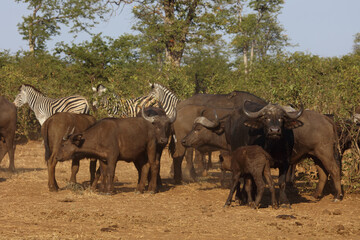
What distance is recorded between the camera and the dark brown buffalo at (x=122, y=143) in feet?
35.2

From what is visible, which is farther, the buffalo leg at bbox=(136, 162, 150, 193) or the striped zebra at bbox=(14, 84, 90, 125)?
the striped zebra at bbox=(14, 84, 90, 125)

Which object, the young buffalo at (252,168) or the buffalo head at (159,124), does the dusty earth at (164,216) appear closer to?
the young buffalo at (252,168)

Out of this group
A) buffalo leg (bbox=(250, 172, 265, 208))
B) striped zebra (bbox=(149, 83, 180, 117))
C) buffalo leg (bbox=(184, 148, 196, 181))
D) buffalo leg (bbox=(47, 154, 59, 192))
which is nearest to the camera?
buffalo leg (bbox=(250, 172, 265, 208))

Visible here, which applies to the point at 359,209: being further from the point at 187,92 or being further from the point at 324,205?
the point at 187,92

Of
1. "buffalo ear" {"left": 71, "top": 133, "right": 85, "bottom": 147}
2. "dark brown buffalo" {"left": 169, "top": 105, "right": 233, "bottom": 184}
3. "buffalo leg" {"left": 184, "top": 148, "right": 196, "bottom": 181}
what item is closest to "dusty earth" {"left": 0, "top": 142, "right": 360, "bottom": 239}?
"dark brown buffalo" {"left": 169, "top": 105, "right": 233, "bottom": 184}

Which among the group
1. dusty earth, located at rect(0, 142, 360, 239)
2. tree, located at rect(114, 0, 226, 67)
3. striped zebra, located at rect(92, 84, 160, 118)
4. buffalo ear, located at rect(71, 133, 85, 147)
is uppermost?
tree, located at rect(114, 0, 226, 67)

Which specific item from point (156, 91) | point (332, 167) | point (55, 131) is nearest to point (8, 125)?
point (55, 131)

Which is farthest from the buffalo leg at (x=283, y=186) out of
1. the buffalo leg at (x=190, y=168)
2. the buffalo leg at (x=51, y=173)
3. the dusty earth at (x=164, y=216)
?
the buffalo leg at (x=51, y=173)

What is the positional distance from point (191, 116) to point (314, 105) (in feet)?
8.78

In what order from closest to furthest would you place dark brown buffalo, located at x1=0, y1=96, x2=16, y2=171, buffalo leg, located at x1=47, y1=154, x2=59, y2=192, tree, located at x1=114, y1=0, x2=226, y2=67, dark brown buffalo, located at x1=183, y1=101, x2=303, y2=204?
dark brown buffalo, located at x1=183, y1=101, x2=303, y2=204
buffalo leg, located at x1=47, y1=154, x2=59, y2=192
dark brown buffalo, located at x1=0, y1=96, x2=16, y2=171
tree, located at x1=114, y1=0, x2=226, y2=67

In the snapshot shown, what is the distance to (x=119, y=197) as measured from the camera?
1066cm

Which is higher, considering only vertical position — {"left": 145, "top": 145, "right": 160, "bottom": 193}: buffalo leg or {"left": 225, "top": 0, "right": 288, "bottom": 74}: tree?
{"left": 225, "top": 0, "right": 288, "bottom": 74}: tree

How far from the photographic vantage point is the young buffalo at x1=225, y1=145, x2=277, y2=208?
30.0 ft

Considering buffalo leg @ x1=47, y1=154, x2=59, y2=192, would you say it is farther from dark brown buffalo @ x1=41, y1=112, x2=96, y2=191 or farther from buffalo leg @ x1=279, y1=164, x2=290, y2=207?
buffalo leg @ x1=279, y1=164, x2=290, y2=207
